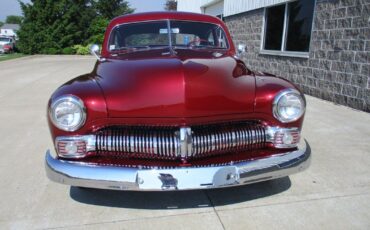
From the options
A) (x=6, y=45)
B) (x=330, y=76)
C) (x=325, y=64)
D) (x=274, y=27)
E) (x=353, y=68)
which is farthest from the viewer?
(x=6, y=45)

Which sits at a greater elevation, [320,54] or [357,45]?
[357,45]

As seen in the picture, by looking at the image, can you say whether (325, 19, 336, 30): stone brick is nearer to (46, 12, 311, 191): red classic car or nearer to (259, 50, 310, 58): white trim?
(259, 50, 310, 58): white trim

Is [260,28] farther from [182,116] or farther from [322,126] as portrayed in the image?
[182,116]

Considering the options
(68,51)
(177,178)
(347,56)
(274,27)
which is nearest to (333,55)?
(347,56)

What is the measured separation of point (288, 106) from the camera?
2.48 metres

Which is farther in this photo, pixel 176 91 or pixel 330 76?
pixel 330 76

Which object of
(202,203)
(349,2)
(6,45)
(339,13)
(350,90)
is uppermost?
(349,2)

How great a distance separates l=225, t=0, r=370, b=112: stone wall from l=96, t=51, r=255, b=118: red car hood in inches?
159

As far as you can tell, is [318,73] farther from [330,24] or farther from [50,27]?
[50,27]

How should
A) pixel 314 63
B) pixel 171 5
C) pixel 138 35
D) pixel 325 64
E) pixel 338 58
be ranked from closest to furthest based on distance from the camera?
pixel 138 35, pixel 338 58, pixel 325 64, pixel 314 63, pixel 171 5

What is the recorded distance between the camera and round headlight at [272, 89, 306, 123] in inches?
96.2

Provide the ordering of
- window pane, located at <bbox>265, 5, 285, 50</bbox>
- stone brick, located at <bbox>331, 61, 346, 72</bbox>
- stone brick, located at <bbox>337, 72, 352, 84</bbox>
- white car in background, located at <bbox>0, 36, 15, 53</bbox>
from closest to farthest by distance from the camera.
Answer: stone brick, located at <bbox>337, 72, 352, 84</bbox>
stone brick, located at <bbox>331, 61, 346, 72</bbox>
window pane, located at <bbox>265, 5, 285, 50</bbox>
white car in background, located at <bbox>0, 36, 15, 53</bbox>

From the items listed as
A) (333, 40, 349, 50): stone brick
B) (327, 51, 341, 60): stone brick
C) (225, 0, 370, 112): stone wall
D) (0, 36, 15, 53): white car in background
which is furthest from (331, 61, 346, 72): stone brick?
(0, 36, 15, 53): white car in background

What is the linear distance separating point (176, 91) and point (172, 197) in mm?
951
